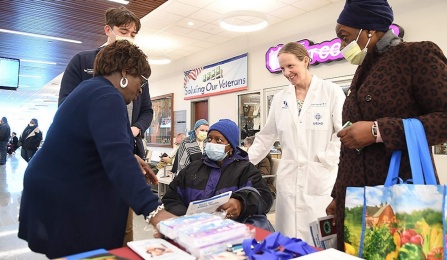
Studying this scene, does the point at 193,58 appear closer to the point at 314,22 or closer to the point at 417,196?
the point at 314,22

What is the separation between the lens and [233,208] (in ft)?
4.90

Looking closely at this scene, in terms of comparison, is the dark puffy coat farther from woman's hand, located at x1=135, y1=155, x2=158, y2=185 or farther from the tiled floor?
the tiled floor

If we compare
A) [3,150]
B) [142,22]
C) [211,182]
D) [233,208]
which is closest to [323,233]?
[233,208]

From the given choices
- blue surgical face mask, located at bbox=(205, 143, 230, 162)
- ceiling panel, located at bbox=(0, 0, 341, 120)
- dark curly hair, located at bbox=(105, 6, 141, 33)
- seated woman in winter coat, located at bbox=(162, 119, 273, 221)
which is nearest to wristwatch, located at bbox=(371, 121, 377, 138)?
seated woman in winter coat, located at bbox=(162, 119, 273, 221)

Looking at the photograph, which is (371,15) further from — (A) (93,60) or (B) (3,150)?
(B) (3,150)

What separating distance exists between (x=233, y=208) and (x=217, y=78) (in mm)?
6687

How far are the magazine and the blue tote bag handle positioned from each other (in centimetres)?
60

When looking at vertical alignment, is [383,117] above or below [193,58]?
below

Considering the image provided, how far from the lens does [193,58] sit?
29.3 ft

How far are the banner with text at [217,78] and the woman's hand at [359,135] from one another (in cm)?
621

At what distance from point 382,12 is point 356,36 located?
0.37 feet

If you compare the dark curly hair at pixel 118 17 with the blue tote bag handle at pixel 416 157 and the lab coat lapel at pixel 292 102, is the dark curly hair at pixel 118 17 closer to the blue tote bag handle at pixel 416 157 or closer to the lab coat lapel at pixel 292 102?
the lab coat lapel at pixel 292 102

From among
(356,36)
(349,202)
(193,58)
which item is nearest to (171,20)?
(193,58)

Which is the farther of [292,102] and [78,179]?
[292,102]
